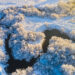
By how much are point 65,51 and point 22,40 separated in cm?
147

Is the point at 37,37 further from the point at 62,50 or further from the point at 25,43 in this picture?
the point at 62,50

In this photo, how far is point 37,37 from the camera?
212 inches

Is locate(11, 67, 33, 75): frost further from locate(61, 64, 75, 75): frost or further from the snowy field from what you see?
locate(61, 64, 75, 75): frost

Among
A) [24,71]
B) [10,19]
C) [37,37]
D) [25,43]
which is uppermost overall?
[10,19]

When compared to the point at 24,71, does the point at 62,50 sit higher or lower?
higher

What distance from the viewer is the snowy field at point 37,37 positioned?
4566mm

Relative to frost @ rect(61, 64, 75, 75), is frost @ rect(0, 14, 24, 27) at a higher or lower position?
higher

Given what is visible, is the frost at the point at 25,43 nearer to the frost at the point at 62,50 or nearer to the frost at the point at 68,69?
the frost at the point at 62,50

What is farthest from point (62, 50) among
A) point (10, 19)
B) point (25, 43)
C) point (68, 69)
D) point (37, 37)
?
point (10, 19)

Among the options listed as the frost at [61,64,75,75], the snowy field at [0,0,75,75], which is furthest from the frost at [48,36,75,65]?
the frost at [61,64,75,75]

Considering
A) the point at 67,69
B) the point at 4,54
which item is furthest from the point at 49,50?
the point at 4,54

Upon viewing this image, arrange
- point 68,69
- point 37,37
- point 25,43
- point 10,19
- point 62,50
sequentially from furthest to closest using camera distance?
point 10,19, point 37,37, point 25,43, point 62,50, point 68,69

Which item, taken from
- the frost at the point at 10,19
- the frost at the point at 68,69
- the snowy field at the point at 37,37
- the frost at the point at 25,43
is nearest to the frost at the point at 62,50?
the snowy field at the point at 37,37

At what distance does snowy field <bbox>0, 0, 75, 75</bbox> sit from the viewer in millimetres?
4566
